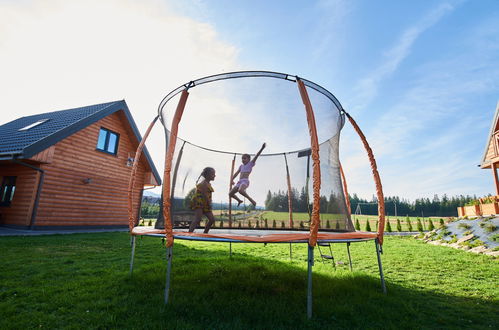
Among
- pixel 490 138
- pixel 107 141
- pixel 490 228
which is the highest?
pixel 490 138

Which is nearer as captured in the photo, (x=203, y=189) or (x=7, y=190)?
(x=203, y=189)

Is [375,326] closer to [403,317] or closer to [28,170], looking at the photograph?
[403,317]

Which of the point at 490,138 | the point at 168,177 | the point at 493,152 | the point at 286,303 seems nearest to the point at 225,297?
the point at 286,303

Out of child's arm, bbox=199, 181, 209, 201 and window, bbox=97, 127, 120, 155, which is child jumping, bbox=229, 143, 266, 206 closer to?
child's arm, bbox=199, 181, 209, 201

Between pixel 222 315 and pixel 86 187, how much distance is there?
28.1 ft

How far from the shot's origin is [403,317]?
6.61 ft

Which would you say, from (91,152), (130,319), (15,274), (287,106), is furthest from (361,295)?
(91,152)

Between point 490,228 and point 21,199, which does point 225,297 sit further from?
point 490,228

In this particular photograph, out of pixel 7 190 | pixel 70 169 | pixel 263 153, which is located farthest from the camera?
pixel 70 169

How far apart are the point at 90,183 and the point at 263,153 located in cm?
727

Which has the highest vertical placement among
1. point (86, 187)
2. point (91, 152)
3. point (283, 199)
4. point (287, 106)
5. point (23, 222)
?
point (91, 152)

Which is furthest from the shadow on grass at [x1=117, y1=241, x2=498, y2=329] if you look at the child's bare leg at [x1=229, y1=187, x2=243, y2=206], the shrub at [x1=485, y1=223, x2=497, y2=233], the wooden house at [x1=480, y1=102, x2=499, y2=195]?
the wooden house at [x1=480, y1=102, x2=499, y2=195]

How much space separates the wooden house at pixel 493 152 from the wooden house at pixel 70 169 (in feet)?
52.1

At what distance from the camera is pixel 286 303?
2.21 meters
